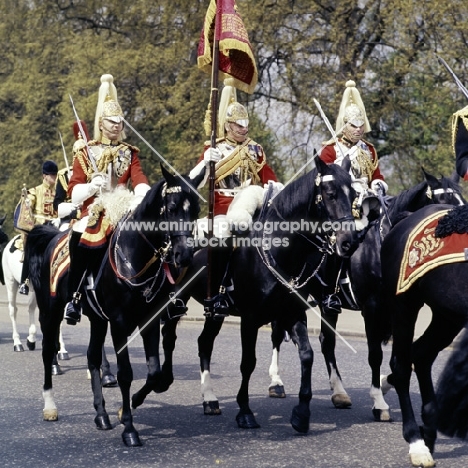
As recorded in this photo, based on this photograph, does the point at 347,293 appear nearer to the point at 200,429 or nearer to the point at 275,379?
the point at 275,379

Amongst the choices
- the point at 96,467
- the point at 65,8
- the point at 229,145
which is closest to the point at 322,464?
the point at 96,467

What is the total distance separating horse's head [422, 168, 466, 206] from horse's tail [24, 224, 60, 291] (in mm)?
3738

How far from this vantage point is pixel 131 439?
7.82 m

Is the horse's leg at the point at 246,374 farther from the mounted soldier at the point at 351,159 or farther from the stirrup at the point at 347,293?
the stirrup at the point at 347,293

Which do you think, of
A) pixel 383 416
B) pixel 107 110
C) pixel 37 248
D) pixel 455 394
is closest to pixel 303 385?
pixel 383 416

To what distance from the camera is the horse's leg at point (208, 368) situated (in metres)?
9.29

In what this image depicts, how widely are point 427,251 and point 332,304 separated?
7.29ft

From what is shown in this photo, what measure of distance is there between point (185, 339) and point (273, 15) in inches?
396

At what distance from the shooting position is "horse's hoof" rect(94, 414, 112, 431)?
8.54 metres

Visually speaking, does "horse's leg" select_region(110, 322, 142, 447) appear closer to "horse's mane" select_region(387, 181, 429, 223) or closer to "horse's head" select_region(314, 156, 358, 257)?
"horse's head" select_region(314, 156, 358, 257)

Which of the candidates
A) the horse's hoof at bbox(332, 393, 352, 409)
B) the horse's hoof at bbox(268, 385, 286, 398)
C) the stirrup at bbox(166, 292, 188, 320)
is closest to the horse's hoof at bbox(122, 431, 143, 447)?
the stirrup at bbox(166, 292, 188, 320)

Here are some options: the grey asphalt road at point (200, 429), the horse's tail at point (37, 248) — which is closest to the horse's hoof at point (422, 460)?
the grey asphalt road at point (200, 429)

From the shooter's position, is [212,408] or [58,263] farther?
[58,263]

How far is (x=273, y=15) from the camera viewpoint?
2320 centimetres
